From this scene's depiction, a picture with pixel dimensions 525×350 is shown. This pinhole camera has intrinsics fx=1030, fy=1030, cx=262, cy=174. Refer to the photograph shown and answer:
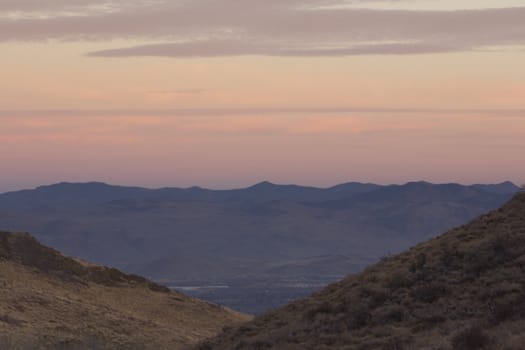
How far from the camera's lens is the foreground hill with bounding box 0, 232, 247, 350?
4769cm

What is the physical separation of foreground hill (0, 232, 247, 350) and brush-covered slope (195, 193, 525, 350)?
11.7m

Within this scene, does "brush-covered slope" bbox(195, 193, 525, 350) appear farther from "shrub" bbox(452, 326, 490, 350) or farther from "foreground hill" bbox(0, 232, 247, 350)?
"foreground hill" bbox(0, 232, 247, 350)

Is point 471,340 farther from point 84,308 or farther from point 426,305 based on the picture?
point 84,308

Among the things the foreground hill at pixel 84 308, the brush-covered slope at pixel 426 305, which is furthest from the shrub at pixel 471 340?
the foreground hill at pixel 84 308

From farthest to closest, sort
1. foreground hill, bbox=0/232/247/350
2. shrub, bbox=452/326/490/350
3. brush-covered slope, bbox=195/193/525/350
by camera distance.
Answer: foreground hill, bbox=0/232/247/350
brush-covered slope, bbox=195/193/525/350
shrub, bbox=452/326/490/350

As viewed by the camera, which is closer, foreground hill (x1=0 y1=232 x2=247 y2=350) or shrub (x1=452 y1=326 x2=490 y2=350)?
shrub (x1=452 y1=326 x2=490 y2=350)

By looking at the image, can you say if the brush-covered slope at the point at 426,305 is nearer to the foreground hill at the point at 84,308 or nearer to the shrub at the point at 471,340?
the shrub at the point at 471,340

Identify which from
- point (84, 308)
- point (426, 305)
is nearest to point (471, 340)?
point (426, 305)

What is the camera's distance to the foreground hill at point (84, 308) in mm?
47688

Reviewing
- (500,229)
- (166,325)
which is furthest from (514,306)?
(166,325)

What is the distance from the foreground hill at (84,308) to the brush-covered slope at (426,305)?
11.7 m

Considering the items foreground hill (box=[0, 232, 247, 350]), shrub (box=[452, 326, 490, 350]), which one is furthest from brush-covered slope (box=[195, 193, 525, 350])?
foreground hill (box=[0, 232, 247, 350])

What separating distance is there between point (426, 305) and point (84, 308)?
28.2 meters

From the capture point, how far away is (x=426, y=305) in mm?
30578
